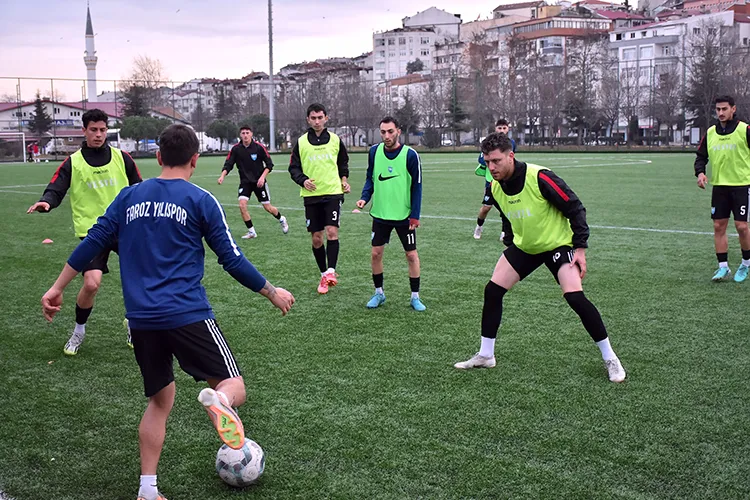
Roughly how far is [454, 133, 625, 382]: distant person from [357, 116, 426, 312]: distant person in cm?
208

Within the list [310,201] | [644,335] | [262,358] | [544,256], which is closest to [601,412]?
[544,256]

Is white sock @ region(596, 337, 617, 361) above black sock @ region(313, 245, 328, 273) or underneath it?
underneath

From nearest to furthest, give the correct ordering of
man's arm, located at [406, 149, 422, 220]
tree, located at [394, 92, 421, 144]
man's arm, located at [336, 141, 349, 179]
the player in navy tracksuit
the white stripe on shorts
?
the player in navy tracksuit, the white stripe on shorts, man's arm, located at [406, 149, 422, 220], man's arm, located at [336, 141, 349, 179], tree, located at [394, 92, 421, 144]

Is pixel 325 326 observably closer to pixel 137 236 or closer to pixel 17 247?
pixel 137 236

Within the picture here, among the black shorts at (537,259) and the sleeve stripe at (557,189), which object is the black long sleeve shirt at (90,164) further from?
the sleeve stripe at (557,189)

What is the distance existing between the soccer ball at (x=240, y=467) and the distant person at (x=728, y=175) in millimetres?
6929

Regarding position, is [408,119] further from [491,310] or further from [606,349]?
[606,349]

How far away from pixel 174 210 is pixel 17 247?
10.7m

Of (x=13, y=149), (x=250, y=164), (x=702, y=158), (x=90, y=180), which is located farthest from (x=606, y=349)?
(x=13, y=149)

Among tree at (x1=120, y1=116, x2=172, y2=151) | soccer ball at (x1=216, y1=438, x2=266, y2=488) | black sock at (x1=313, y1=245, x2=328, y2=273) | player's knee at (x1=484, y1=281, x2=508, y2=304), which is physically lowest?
soccer ball at (x1=216, y1=438, x2=266, y2=488)

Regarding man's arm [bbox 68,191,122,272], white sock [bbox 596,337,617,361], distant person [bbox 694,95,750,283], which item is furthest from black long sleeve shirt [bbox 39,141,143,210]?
distant person [bbox 694,95,750,283]

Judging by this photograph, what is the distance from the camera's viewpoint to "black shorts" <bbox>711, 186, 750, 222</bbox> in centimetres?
876

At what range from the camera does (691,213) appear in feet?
51.0

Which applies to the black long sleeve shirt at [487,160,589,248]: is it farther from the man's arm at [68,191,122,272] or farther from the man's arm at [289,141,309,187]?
the man's arm at [289,141,309,187]
